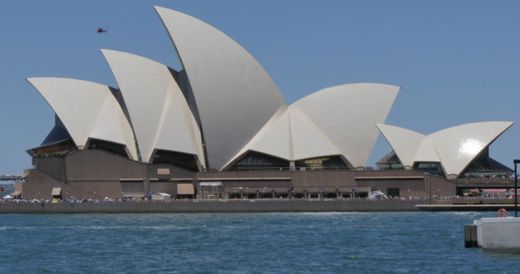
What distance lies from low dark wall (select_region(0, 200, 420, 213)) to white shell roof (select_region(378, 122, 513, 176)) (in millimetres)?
6206

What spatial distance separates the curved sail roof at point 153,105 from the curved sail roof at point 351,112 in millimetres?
11011

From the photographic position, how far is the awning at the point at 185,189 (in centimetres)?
9925

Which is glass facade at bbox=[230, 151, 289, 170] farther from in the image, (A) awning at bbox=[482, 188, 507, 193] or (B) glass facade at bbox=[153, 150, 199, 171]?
(A) awning at bbox=[482, 188, 507, 193]

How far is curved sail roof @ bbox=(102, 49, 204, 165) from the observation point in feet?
309

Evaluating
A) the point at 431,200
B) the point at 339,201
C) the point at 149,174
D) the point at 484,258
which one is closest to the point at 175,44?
the point at 149,174

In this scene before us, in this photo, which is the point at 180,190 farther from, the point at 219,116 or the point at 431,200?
the point at 431,200

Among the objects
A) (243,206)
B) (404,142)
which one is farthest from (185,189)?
(404,142)

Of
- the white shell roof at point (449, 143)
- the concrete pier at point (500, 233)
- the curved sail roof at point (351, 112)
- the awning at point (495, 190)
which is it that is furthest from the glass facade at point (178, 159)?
the concrete pier at point (500, 233)

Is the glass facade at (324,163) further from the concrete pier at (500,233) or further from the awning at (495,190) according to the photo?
the concrete pier at (500,233)

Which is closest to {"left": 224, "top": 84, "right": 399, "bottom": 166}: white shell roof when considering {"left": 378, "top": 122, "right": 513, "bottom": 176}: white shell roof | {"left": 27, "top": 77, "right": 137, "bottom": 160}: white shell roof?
{"left": 378, "top": 122, "right": 513, "bottom": 176}: white shell roof

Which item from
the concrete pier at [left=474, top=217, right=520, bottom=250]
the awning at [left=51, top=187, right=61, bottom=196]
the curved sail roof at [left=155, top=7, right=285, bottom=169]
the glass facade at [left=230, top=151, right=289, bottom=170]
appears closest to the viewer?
the concrete pier at [left=474, top=217, right=520, bottom=250]

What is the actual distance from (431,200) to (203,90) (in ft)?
72.5

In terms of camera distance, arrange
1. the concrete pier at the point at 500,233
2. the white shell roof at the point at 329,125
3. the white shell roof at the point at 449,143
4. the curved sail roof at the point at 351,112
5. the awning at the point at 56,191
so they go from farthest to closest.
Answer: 1. the white shell roof at the point at 329,125
2. the curved sail roof at the point at 351,112
3. the awning at the point at 56,191
4. the white shell roof at the point at 449,143
5. the concrete pier at the point at 500,233

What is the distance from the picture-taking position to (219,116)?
95625mm
